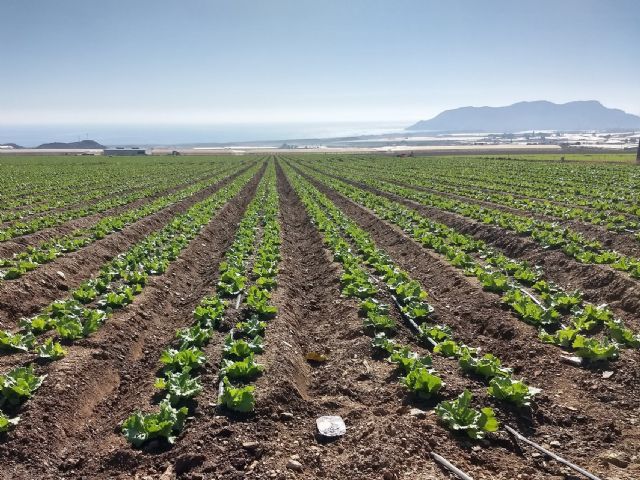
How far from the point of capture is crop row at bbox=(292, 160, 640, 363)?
24.2 ft

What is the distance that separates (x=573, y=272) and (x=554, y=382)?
6371 mm

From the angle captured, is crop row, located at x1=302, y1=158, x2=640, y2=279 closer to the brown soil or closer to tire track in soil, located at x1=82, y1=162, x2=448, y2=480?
tire track in soil, located at x1=82, y1=162, x2=448, y2=480

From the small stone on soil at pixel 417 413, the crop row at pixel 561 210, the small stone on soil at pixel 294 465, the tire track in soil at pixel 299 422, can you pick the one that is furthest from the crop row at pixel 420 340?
the crop row at pixel 561 210

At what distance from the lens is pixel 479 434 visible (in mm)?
5195

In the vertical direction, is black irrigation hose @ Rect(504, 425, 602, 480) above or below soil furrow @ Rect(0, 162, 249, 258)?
below

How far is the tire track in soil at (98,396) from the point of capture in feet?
16.8

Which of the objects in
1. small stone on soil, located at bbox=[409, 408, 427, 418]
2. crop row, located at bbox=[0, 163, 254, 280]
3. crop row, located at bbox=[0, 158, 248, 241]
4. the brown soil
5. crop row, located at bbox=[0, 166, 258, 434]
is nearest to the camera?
small stone on soil, located at bbox=[409, 408, 427, 418]

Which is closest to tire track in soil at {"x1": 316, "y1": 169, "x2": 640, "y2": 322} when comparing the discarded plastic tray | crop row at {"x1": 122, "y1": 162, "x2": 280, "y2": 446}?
the discarded plastic tray

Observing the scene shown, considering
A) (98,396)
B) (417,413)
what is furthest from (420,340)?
(98,396)

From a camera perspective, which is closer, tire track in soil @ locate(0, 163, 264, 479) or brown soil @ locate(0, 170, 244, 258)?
tire track in soil @ locate(0, 163, 264, 479)

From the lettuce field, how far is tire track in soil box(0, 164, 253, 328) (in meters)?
0.06

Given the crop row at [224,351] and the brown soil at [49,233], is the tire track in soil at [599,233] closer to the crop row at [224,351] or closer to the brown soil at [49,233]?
the crop row at [224,351]

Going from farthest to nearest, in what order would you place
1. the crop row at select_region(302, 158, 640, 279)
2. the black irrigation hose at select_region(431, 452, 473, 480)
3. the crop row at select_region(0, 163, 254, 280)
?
the crop row at select_region(302, 158, 640, 279) → the crop row at select_region(0, 163, 254, 280) → the black irrigation hose at select_region(431, 452, 473, 480)

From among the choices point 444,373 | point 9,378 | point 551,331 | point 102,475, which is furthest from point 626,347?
point 9,378
